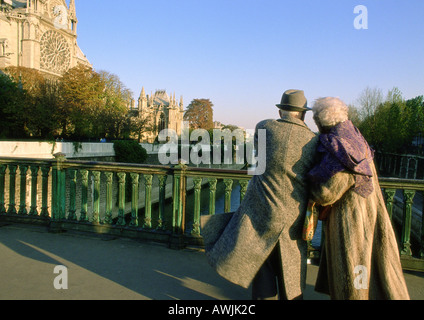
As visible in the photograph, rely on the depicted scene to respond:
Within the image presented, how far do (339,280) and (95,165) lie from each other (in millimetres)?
4281

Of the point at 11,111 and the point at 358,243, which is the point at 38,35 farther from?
the point at 358,243

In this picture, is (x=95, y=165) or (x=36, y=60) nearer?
(x=95, y=165)

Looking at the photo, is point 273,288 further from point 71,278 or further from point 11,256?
point 11,256

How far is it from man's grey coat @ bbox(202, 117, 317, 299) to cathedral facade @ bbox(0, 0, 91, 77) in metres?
47.8

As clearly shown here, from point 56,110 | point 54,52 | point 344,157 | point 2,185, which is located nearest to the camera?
point 344,157

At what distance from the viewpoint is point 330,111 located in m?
2.53

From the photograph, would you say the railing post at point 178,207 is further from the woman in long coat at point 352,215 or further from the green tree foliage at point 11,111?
the green tree foliage at point 11,111

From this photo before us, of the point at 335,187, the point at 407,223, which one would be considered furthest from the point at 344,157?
the point at 407,223

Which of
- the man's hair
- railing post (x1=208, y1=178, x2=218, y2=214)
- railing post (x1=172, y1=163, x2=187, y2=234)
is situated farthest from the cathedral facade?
the man's hair

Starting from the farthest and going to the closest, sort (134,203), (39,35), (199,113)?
(199,113)
(39,35)
(134,203)

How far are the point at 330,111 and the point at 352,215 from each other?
79cm
